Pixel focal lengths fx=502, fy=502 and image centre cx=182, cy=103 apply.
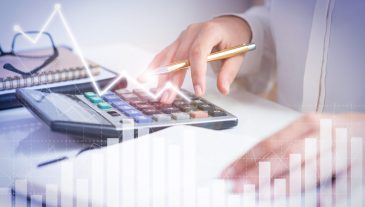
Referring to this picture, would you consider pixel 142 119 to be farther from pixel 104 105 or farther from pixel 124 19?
pixel 124 19

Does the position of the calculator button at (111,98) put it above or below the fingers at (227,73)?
below

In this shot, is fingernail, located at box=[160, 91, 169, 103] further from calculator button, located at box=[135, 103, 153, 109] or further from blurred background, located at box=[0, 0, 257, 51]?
blurred background, located at box=[0, 0, 257, 51]

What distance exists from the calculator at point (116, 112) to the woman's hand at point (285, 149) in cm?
6

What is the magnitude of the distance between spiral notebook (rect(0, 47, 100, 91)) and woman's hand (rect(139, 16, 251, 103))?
65 millimetres

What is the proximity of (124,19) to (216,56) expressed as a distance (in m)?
0.19

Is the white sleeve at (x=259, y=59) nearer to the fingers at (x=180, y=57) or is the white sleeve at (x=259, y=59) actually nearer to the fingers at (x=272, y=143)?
the fingers at (x=180, y=57)

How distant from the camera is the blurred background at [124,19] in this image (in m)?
0.57

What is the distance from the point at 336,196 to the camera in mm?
315

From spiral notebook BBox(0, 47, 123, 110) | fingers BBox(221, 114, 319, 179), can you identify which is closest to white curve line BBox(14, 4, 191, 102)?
spiral notebook BBox(0, 47, 123, 110)

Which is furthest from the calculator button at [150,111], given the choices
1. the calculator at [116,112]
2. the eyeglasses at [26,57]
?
the eyeglasses at [26,57]

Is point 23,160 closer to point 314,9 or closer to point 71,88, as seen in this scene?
point 71,88

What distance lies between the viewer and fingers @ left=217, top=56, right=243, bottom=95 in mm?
456

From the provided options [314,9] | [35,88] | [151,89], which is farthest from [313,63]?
[35,88]

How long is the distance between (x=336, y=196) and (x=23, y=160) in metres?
0.21
